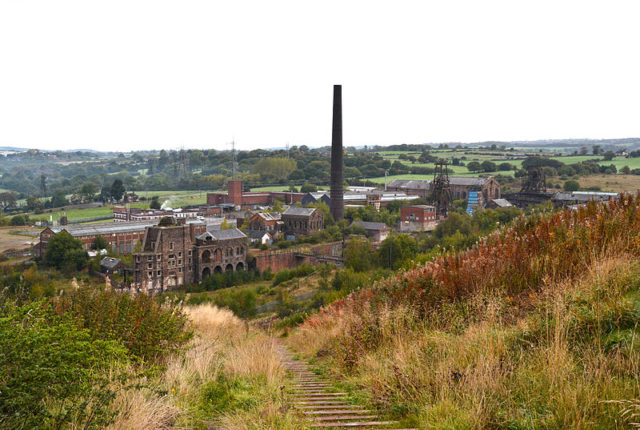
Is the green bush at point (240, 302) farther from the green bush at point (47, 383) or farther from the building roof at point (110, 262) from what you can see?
the green bush at point (47, 383)

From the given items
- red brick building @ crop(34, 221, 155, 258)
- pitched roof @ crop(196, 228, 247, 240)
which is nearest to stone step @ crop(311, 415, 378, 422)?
pitched roof @ crop(196, 228, 247, 240)

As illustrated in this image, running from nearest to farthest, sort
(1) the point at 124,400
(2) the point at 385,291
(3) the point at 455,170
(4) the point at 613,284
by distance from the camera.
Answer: (1) the point at 124,400 < (4) the point at 613,284 < (2) the point at 385,291 < (3) the point at 455,170

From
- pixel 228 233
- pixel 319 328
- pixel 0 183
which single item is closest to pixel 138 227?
pixel 228 233

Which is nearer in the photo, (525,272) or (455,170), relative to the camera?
(525,272)

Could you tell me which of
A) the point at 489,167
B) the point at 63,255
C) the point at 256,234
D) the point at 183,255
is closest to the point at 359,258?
the point at 183,255

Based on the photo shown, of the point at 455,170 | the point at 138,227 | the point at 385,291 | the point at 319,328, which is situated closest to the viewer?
the point at 385,291

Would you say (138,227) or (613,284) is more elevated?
(613,284)

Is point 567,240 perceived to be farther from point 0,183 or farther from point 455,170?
point 0,183

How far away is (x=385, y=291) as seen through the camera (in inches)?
292

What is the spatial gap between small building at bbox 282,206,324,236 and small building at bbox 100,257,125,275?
18528 millimetres

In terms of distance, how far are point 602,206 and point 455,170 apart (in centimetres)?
8817

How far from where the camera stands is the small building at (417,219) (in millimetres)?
50594

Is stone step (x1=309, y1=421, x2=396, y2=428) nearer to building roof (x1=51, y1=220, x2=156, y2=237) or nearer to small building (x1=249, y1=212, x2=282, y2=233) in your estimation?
building roof (x1=51, y1=220, x2=156, y2=237)

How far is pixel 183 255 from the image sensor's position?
3522 centimetres
